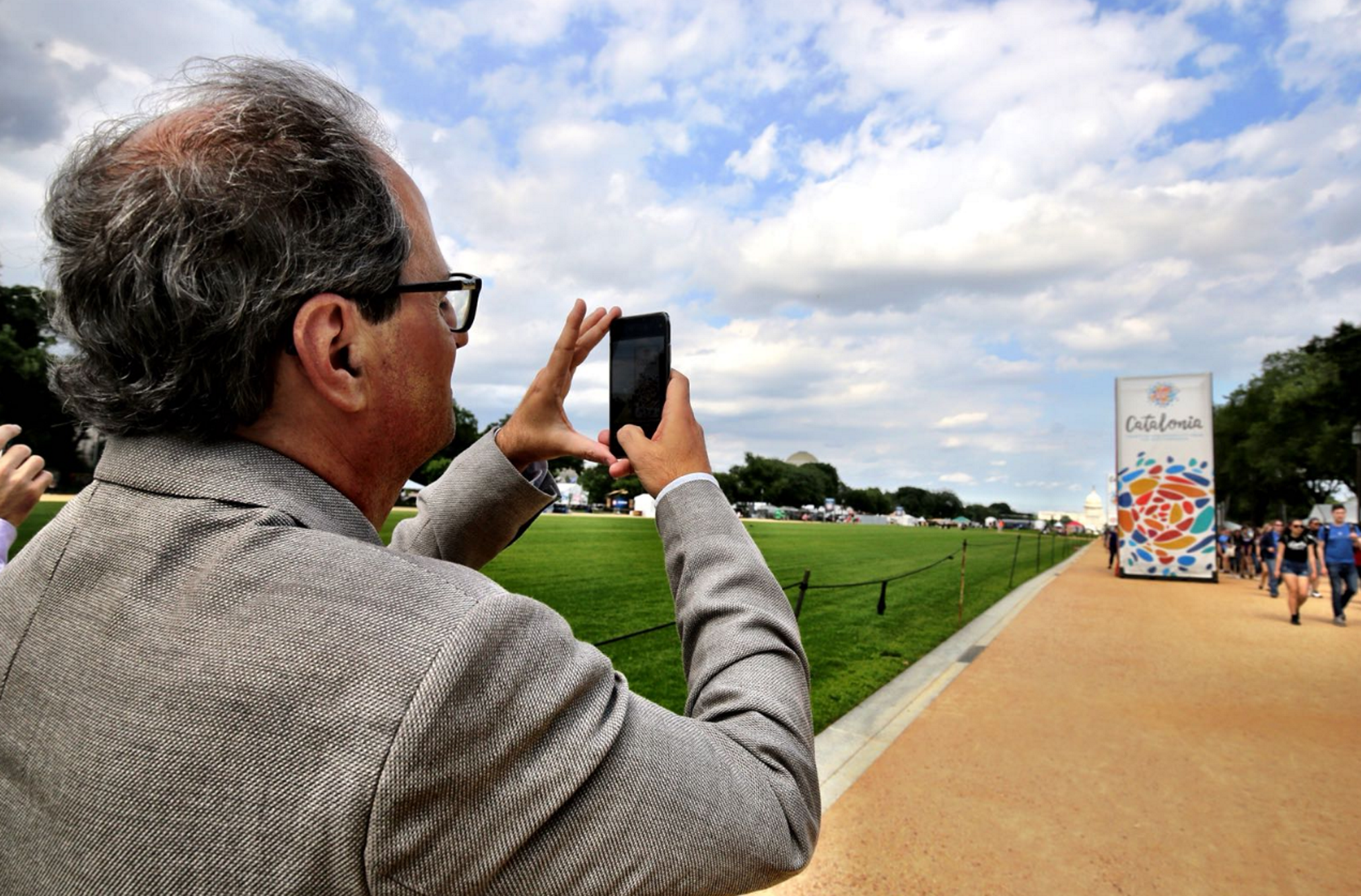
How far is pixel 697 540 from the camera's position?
129cm

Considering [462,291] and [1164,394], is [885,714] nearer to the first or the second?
[462,291]

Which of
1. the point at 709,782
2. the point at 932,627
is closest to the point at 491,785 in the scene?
the point at 709,782

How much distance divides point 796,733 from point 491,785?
45 cm

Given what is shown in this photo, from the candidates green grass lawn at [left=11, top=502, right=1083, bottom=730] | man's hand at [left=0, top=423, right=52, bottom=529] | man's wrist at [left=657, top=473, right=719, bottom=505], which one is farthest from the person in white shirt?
man's wrist at [left=657, top=473, right=719, bottom=505]

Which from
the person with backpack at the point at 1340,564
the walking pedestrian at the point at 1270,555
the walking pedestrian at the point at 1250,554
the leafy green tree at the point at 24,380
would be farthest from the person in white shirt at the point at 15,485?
the walking pedestrian at the point at 1250,554

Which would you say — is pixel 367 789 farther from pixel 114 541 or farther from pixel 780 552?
pixel 780 552

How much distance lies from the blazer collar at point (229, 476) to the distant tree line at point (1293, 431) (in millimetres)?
30977

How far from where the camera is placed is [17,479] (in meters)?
2.23

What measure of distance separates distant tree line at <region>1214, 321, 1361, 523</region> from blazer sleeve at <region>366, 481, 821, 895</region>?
101ft

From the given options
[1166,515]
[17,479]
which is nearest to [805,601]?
[1166,515]

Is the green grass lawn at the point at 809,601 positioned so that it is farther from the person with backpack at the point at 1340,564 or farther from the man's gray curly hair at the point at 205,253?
the man's gray curly hair at the point at 205,253

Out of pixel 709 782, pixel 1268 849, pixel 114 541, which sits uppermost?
pixel 114 541

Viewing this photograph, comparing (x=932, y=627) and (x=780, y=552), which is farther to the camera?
(x=780, y=552)

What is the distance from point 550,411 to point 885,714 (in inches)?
282
